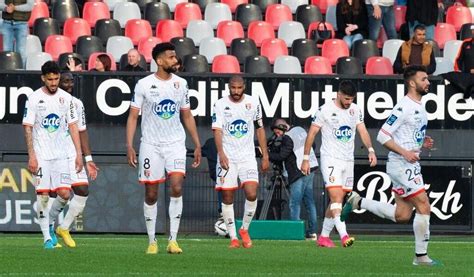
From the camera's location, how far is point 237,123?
18.9m

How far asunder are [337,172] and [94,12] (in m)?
8.09

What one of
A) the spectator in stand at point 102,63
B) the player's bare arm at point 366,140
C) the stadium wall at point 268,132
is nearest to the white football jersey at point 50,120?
the player's bare arm at point 366,140

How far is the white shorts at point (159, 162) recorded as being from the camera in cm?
1612

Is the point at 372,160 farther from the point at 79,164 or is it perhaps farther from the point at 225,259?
the point at 79,164

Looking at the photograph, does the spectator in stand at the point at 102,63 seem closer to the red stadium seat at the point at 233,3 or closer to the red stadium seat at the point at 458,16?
the red stadium seat at the point at 233,3

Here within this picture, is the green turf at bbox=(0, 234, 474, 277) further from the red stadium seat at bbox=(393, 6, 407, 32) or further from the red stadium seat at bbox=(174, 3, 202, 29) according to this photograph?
the red stadium seat at bbox=(393, 6, 407, 32)

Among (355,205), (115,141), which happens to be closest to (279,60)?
(115,141)

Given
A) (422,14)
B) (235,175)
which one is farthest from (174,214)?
(422,14)

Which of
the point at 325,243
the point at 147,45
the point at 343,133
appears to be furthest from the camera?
the point at 147,45

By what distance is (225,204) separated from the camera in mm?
18531

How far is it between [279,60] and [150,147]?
8.50m

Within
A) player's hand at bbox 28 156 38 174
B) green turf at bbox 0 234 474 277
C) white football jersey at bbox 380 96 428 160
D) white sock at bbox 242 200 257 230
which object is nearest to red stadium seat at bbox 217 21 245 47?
green turf at bbox 0 234 474 277

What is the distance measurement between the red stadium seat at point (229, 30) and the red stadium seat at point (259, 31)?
0.23 m

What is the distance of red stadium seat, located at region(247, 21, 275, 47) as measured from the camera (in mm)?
26062
